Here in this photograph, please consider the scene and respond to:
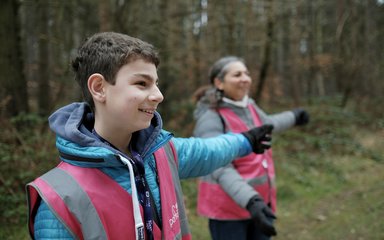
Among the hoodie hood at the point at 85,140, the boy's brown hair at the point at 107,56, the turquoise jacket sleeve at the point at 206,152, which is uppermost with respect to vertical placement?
the boy's brown hair at the point at 107,56

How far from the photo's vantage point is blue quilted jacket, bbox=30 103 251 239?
1424 mm

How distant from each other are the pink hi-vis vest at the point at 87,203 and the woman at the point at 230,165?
141 centimetres

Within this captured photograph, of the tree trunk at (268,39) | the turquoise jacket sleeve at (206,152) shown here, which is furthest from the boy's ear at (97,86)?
the tree trunk at (268,39)

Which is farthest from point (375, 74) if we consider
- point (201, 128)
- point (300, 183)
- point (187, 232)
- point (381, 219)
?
point (187, 232)

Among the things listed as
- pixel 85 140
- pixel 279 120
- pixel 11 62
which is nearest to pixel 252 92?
pixel 11 62

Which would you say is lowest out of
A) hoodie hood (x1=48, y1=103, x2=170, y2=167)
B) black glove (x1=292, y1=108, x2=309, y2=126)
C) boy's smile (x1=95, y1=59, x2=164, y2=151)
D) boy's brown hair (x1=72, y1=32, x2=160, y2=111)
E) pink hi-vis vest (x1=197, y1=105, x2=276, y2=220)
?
pink hi-vis vest (x1=197, y1=105, x2=276, y2=220)

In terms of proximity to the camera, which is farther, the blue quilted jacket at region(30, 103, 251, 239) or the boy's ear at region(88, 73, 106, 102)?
the boy's ear at region(88, 73, 106, 102)

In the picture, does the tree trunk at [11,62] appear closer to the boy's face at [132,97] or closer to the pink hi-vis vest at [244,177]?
the pink hi-vis vest at [244,177]

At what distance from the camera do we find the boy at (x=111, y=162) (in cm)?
142

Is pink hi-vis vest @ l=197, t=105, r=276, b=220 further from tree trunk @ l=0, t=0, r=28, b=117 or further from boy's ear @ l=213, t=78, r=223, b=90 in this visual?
tree trunk @ l=0, t=0, r=28, b=117

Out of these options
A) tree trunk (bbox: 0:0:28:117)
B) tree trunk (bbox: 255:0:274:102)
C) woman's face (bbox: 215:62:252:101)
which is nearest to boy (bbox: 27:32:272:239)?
woman's face (bbox: 215:62:252:101)

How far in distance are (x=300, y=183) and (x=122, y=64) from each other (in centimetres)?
689

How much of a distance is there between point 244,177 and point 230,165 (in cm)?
18

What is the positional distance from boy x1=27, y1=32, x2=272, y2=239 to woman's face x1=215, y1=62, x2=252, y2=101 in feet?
4.74
